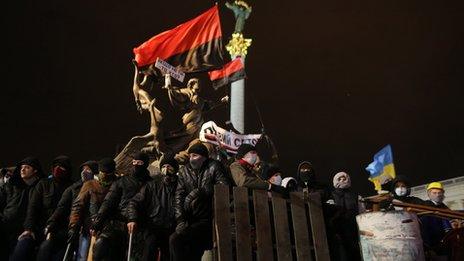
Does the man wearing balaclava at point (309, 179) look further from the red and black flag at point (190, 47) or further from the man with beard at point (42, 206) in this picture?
the red and black flag at point (190, 47)

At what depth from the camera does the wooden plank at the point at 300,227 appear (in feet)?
17.8

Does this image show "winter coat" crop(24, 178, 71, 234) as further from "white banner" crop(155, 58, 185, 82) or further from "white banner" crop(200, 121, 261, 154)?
"white banner" crop(155, 58, 185, 82)

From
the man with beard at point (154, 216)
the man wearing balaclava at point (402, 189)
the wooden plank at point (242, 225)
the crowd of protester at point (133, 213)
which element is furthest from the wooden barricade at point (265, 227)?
the man wearing balaclava at point (402, 189)

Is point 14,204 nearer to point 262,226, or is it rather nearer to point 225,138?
point 262,226

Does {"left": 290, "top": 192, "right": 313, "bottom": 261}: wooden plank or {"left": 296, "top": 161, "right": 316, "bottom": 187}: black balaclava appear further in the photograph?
{"left": 296, "top": 161, "right": 316, "bottom": 187}: black balaclava

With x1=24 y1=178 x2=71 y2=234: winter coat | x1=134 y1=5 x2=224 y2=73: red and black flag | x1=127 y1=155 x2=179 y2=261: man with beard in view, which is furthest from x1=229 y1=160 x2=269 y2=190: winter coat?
x1=134 y1=5 x2=224 y2=73: red and black flag

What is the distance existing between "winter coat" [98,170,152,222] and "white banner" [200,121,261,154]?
6.72 meters

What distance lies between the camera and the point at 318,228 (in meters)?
5.62

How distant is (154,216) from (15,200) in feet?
8.41

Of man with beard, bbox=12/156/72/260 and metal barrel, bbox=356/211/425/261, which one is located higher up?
man with beard, bbox=12/156/72/260

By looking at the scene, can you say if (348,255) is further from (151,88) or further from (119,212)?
(151,88)

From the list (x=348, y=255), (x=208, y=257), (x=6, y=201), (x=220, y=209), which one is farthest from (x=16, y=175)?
(x=348, y=255)

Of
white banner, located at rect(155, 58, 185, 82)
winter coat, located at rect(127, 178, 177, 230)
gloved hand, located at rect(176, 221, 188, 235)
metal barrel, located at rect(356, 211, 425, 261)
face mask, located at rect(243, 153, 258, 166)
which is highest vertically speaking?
white banner, located at rect(155, 58, 185, 82)

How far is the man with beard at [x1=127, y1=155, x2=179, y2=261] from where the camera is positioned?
6.44 meters
